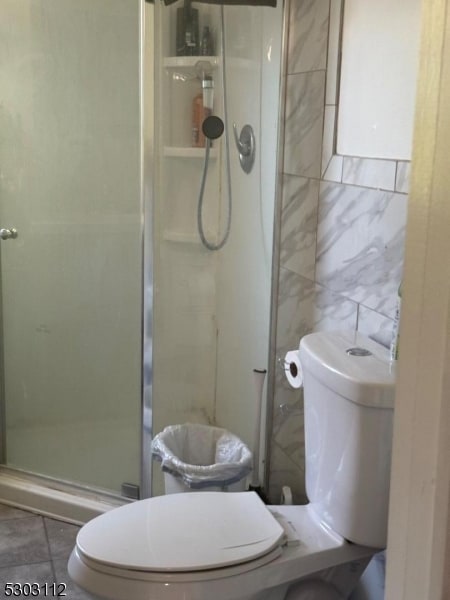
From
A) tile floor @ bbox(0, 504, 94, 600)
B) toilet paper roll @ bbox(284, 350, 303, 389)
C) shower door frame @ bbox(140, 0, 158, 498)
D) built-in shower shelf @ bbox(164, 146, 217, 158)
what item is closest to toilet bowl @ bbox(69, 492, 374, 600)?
toilet paper roll @ bbox(284, 350, 303, 389)

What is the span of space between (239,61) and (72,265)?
0.96 meters

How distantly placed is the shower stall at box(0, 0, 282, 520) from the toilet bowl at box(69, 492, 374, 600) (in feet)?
2.08

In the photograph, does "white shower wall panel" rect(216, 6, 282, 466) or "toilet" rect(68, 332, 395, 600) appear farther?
"white shower wall panel" rect(216, 6, 282, 466)

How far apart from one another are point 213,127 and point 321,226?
653 millimetres

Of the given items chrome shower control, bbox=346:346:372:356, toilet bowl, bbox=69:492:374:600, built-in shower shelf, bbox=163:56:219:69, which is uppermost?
built-in shower shelf, bbox=163:56:219:69

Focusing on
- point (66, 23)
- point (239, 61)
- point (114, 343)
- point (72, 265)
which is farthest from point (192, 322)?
point (66, 23)

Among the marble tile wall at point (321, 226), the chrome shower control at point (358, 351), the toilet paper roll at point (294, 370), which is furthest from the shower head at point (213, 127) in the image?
the chrome shower control at point (358, 351)

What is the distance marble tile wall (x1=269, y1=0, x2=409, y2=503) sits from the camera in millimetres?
1602

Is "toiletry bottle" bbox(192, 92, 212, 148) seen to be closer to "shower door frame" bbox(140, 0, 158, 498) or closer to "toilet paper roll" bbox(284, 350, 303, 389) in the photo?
"shower door frame" bbox(140, 0, 158, 498)

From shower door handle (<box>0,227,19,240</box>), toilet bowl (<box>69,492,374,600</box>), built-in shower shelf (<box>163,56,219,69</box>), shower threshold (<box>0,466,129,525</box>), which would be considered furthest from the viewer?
shower door handle (<box>0,227,19,240</box>)

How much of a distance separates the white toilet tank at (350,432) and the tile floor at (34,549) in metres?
0.83

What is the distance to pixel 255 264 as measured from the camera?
2316 mm

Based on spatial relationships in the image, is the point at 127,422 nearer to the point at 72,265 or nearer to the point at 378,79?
the point at 72,265

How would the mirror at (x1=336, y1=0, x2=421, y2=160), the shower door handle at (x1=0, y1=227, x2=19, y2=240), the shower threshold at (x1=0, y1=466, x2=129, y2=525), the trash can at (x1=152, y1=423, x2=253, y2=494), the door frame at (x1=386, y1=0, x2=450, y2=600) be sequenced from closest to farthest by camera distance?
the door frame at (x1=386, y1=0, x2=450, y2=600)
the mirror at (x1=336, y1=0, x2=421, y2=160)
the trash can at (x1=152, y1=423, x2=253, y2=494)
the shower threshold at (x1=0, y1=466, x2=129, y2=525)
the shower door handle at (x1=0, y1=227, x2=19, y2=240)
